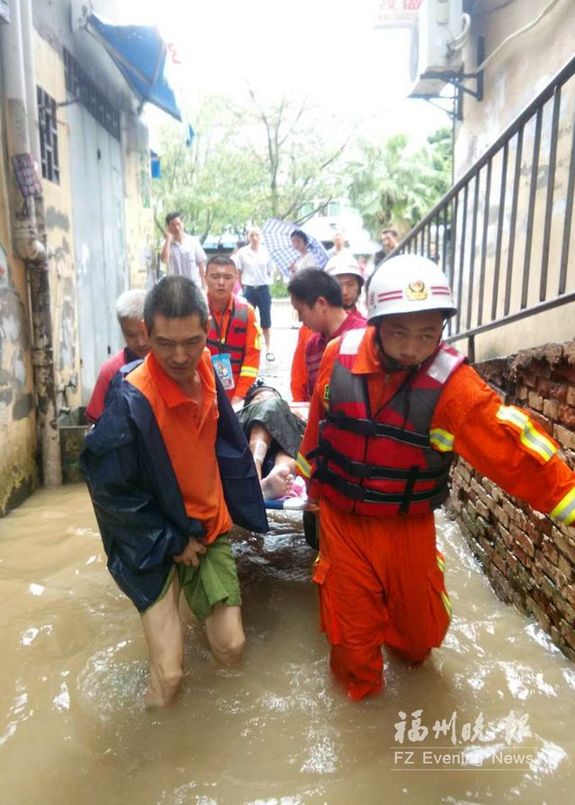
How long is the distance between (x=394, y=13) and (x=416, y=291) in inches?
343

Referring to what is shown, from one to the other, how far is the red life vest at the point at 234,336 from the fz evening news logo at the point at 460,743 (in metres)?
2.99

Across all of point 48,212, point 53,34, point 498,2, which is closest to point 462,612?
point 48,212

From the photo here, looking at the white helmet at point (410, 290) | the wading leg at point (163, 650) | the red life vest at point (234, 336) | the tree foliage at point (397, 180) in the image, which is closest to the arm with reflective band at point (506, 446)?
the white helmet at point (410, 290)

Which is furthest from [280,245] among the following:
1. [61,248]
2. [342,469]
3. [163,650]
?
[163,650]

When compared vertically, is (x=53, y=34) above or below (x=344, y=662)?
above

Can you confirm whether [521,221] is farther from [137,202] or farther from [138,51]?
[137,202]

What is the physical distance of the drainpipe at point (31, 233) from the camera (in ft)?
15.0

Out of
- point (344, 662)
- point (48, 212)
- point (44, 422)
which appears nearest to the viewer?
point (344, 662)

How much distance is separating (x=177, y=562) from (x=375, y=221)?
71.9 ft

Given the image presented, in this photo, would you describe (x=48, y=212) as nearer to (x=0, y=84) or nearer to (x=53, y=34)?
(x=0, y=84)

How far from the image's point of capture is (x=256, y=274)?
10.2 m

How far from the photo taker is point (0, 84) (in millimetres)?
4562

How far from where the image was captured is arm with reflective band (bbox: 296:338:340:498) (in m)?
2.68

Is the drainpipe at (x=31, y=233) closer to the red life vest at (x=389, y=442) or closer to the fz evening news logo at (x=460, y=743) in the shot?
the red life vest at (x=389, y=442)
